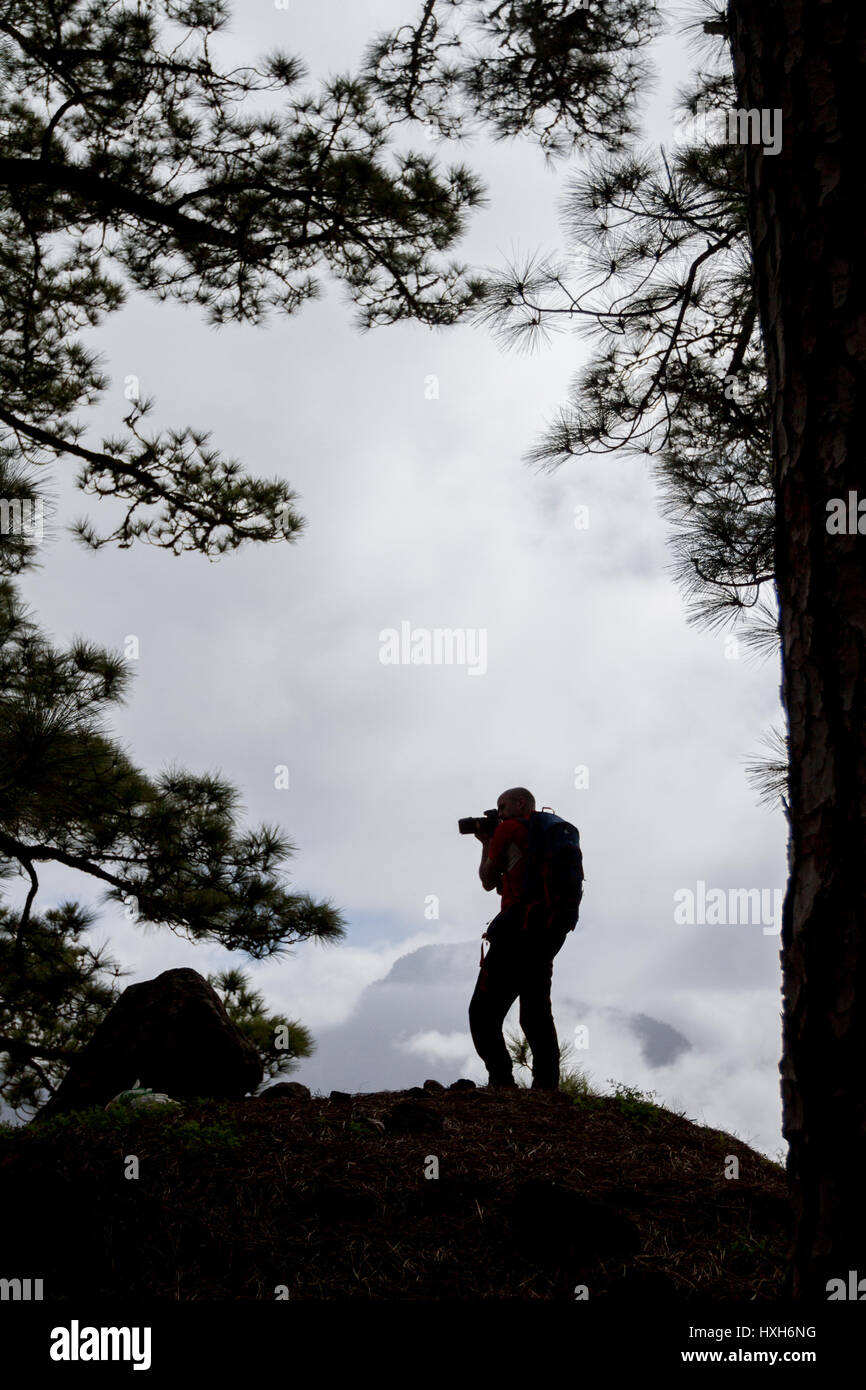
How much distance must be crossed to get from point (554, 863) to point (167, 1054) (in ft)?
7.36

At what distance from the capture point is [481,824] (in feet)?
17.8

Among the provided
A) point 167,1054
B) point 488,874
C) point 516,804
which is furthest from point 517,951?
point 167,1054

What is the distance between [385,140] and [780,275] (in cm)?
508

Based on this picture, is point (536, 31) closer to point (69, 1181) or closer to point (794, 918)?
point (794, 918)

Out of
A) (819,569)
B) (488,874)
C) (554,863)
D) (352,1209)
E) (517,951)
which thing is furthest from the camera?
(488,874)

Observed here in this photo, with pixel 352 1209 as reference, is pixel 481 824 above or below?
above

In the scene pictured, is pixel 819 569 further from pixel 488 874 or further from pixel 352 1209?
pixel 488 874

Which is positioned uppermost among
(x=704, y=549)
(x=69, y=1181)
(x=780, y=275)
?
(x=704, y=549)

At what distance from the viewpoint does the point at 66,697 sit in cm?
559

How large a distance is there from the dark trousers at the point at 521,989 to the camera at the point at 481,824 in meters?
0.51

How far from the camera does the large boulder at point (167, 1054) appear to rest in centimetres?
489

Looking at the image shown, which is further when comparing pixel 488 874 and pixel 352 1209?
pixel 488 874

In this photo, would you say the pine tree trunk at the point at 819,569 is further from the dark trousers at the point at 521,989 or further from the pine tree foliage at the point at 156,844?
the pine tree foliage at the point at 156,844
